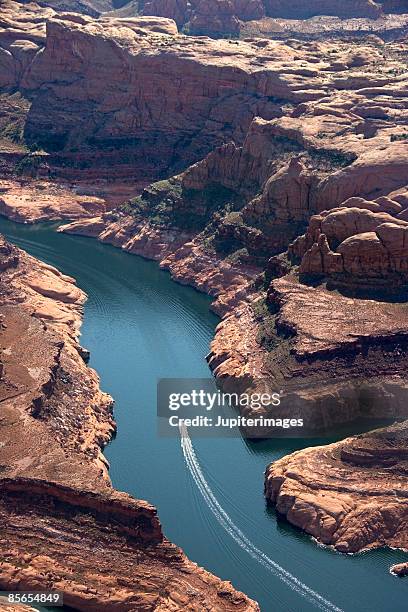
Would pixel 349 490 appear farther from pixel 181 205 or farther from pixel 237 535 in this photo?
pixel 181 205

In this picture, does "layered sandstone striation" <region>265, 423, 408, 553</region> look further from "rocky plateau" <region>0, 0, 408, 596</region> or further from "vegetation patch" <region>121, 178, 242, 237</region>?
"vegetation patch" <region>121, 178, 242, 237</region>

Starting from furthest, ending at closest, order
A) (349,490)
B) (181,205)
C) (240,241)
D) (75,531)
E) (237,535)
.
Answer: (181,205), (240,241), (349,490), (237,535), (75,531)

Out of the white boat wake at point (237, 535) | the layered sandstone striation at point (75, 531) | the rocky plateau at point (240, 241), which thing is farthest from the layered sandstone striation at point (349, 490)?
the layered sandstone striation at point (75, 531)

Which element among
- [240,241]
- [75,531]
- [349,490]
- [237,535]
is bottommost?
[237,535]

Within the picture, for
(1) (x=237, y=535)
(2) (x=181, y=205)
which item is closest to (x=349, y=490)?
(1) (x=237, y=535)

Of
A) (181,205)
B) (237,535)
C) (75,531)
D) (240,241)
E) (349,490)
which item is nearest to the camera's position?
(75,531)

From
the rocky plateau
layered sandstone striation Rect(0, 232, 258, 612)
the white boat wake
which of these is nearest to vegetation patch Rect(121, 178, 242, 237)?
the rocky plateau

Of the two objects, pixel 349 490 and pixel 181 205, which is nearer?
pixel 349 490
